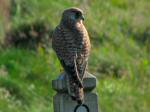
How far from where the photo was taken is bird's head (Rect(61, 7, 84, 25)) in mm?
7988

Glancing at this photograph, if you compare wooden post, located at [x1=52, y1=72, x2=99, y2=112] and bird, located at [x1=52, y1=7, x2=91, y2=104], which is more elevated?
bird, located at [x1=52, y1=7, x2=91, y2=104]

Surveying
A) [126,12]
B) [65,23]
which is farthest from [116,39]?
[65,23]

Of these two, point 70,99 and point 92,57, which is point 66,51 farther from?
point 92,57

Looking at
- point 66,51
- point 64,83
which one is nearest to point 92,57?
point 66,51

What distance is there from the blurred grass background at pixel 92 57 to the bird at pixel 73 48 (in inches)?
179

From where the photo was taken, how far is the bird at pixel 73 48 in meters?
7.57

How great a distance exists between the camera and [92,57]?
16.1 metres

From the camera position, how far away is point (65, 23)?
801 cm

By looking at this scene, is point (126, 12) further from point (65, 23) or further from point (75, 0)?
point (65, 23)

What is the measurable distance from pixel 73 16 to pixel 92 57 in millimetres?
8071

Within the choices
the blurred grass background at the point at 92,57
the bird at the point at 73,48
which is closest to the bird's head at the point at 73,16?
the bird at the point at 73,48

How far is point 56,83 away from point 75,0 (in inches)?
457

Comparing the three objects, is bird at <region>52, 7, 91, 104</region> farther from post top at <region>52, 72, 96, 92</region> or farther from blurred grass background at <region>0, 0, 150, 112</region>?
blurred grass background at <region>0, 0, 150, 112</region>

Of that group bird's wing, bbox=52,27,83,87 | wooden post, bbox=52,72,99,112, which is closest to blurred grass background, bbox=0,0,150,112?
bird's wing, bbox=52,27,83,87
